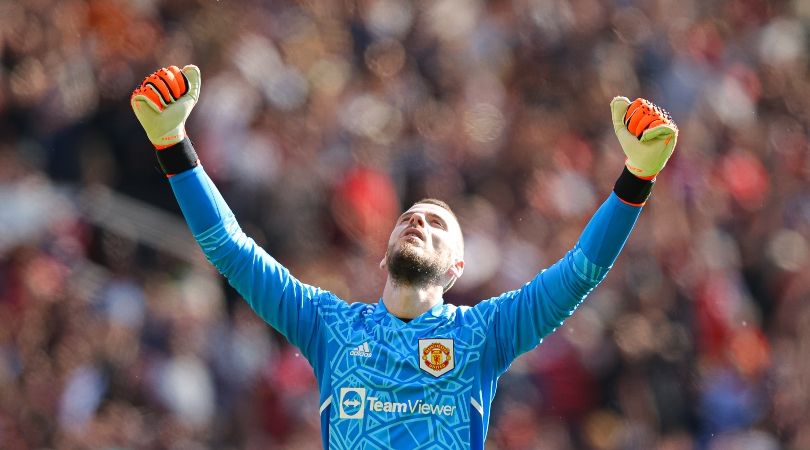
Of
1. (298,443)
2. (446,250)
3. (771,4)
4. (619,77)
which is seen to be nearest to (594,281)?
(446,250)

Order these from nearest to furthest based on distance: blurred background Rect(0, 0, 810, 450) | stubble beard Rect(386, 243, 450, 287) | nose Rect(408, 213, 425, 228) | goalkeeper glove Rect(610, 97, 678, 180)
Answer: goalkeeper glove Rect(610, 97, 678, 180), stubble beard Rect(386, 243, 450, 287), nose Rect(408, 213, 425, 228), blurred background Rect(0, 0, 810, 450)

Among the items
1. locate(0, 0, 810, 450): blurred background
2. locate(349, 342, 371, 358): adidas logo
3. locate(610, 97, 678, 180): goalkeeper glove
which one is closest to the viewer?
locate(610, 97, 678, 180): goalkeeper glove

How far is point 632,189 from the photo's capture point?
410 centimetres

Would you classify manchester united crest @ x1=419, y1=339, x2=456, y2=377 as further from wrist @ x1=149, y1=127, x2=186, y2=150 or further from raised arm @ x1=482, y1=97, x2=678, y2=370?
wrist @ x1=149, y1=127, x2=186, y2=150

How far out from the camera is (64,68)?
7586mm

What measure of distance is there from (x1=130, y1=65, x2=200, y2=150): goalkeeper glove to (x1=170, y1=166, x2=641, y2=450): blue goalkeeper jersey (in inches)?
5.9

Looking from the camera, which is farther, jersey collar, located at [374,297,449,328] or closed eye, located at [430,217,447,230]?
closed eye, located at [430,217,447,230]

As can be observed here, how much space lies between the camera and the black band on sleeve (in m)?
4.10

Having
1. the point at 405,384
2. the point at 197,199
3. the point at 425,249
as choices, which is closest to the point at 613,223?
the point at 425,249

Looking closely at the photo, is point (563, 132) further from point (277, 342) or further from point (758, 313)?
point (277, 342)

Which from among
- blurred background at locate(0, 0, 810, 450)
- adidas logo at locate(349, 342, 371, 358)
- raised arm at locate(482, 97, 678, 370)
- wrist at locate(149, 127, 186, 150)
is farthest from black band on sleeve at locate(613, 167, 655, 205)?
blurred background at locate(0, 0, 810, 450)

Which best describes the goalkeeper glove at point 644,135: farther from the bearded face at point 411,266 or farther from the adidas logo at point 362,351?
the adidas logo at point 362,351

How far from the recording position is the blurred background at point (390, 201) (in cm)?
730

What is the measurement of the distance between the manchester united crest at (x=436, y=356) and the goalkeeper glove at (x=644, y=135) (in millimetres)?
895
